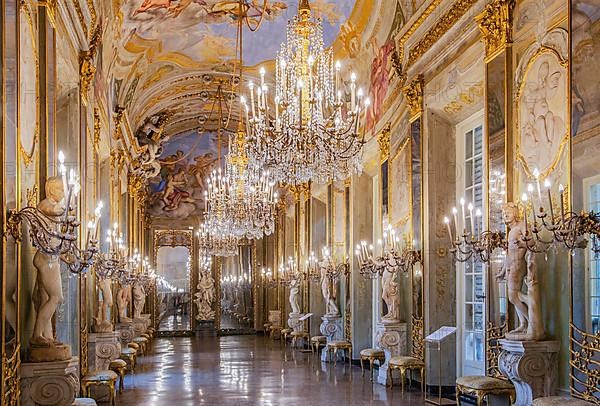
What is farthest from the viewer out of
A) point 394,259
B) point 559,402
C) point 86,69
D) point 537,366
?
point 394,259

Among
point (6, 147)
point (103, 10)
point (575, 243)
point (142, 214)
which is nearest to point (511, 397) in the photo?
point (575, 243)

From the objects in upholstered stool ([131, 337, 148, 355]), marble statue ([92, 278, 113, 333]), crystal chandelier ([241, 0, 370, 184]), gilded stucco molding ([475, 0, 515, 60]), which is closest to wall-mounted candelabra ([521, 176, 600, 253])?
gilded stucco molding ([475, 0, 515, 60])

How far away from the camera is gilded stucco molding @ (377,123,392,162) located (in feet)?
56.3

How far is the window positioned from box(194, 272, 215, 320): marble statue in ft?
80.2

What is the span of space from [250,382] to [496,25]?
891 centimetres

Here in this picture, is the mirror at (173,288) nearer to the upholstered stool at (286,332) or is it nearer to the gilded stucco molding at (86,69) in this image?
the upholstered stool at (286,332)

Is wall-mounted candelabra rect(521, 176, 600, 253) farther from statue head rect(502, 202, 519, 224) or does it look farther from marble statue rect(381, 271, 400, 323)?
marble statue rect(381, 271, 400, 323)

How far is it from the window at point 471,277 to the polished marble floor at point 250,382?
1.12 metres

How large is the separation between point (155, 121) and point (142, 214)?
6.55m

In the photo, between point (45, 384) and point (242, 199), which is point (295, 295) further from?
point (45, 384)

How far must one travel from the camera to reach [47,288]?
8.70 meters

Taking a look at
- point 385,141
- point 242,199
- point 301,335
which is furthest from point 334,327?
point 385,141

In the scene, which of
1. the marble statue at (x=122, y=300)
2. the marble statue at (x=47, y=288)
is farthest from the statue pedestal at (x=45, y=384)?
the marble statue at (x=122, y=300)

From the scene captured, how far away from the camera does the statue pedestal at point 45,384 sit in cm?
857
